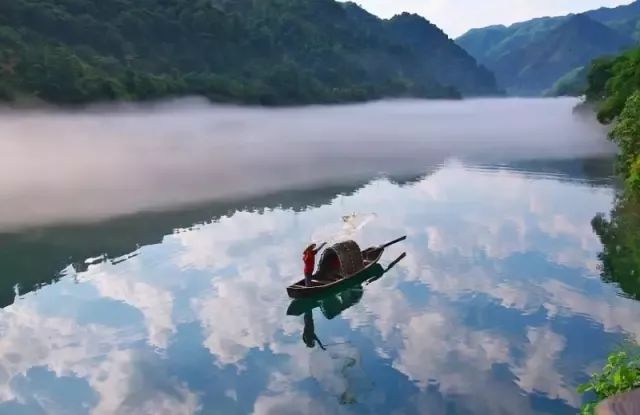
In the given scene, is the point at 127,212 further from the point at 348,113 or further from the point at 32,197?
the point at 348,113

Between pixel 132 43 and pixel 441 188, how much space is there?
89.7 metres

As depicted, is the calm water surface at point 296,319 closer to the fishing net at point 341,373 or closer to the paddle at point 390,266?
the fishing net at point 341,373

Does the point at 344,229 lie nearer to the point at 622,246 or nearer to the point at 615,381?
the point at 622,246

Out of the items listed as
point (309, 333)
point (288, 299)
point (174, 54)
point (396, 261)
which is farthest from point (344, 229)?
point (174, 54)

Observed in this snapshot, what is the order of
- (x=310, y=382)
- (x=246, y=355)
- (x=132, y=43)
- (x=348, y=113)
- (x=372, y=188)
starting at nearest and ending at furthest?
1. (x=310, y=382)
2. (x=246, y=355)
3. (x=372, y=188)
4. (x=132, y=43)
5. (x=348, y=113)

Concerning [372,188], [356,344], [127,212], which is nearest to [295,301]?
[356,344]

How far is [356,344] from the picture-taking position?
17984 mm

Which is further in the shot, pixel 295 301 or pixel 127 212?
pixel 127 212

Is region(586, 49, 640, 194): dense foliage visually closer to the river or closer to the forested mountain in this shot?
the river

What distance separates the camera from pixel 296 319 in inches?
786

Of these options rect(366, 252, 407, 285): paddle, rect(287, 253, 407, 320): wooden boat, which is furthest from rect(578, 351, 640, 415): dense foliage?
rect(366, 252, 407, 285): paddle

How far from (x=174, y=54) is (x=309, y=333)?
4524 inches

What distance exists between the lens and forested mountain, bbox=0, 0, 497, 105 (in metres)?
88.6

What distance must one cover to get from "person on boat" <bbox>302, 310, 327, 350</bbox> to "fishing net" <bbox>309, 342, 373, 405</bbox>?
38 centimetres
